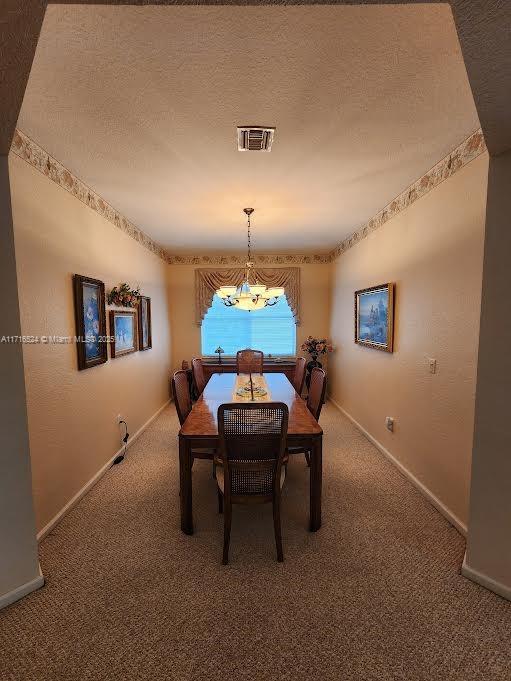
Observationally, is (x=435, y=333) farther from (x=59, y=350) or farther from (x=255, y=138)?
(x=59, y=350)

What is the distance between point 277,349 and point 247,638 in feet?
14.8

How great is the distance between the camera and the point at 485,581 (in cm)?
168

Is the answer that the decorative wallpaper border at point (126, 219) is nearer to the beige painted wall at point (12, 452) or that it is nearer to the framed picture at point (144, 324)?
the beige painted wall at point (12, 452)

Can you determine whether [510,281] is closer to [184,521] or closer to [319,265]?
[184,521]

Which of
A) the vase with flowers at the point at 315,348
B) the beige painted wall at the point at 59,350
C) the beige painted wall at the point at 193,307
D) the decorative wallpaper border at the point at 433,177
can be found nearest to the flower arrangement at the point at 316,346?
the vase with flowers at the point at 315,348

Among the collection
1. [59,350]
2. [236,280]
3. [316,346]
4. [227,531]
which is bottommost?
[227,531]

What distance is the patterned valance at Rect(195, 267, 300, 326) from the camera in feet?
18.0

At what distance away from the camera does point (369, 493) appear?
2.58m

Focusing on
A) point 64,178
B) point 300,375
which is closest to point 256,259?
point 300,375

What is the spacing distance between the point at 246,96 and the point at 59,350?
205cm

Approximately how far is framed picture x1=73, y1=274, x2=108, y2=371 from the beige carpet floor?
3.96ft

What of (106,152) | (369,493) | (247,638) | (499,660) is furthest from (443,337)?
(106,152)

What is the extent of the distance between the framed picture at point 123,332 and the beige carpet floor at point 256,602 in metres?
1.49

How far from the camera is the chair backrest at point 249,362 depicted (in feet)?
13.8
